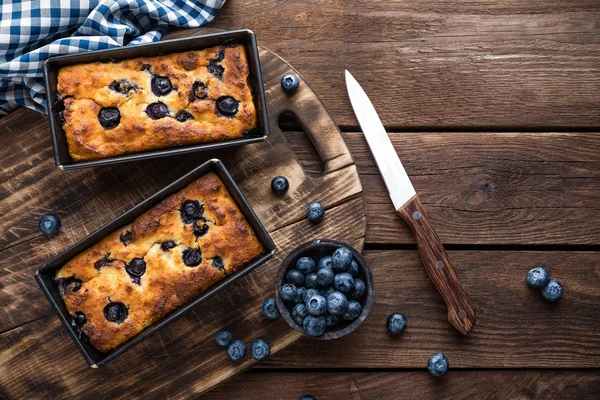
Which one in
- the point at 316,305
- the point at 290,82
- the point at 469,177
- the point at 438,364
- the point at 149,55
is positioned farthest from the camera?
the point at 469,177

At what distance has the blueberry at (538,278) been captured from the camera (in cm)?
286

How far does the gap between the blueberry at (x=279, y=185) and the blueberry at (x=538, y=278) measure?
1339 millimetres

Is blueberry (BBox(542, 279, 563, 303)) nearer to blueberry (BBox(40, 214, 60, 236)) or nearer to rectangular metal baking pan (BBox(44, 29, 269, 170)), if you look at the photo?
rectangular metal baking pan (BBox(44, 29, 269, 170))

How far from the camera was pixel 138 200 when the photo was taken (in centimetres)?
275

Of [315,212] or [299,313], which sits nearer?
[299,313]

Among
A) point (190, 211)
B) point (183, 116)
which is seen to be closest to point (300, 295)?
point (190, 211)

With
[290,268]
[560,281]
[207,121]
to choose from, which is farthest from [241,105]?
[560,281]

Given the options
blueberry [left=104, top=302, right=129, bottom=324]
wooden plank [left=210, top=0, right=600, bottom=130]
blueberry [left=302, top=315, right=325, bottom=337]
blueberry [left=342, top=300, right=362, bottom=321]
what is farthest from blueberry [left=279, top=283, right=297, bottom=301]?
wooden plank [left=210, top=0, right=600, bottom=130]

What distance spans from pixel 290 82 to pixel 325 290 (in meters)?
1.01

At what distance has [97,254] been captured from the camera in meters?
2.53

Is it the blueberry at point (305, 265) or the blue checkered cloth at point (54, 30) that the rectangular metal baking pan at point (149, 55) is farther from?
the blueberry at point (305, 265)

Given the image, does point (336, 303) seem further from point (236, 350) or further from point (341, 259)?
point (236, 350)

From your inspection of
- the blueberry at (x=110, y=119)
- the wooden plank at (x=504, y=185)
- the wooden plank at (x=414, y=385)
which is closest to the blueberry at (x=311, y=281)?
the wooden plank at (x=504, y=185)

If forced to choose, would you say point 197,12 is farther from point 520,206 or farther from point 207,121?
point 520,206
